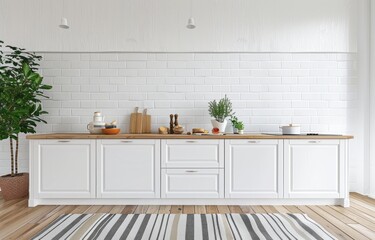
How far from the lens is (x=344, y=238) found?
2469 millimetres

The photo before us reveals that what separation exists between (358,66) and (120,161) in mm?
3696

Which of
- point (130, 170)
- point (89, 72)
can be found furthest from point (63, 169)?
point (89, 72)

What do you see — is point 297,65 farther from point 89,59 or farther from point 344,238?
point 89,59

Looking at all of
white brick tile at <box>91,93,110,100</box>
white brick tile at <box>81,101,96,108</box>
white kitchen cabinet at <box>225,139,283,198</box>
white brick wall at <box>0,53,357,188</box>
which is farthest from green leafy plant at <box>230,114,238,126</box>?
white brick tile at <box>81,101,96,108</box>

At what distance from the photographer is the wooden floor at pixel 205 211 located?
2648 mm

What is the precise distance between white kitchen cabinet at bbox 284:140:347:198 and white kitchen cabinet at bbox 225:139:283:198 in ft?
0.42

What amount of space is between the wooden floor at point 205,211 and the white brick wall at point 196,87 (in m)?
1.06

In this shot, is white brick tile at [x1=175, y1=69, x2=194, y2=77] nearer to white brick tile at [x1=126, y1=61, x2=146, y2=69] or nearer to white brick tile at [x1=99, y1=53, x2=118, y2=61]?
white brick tile at [x1=126, y1=61, x2=146, y2=69]

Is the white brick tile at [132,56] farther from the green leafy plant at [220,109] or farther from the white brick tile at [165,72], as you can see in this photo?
the green leafy plant at [220,109]

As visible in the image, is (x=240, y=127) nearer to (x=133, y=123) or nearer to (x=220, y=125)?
(x=220, y=125)

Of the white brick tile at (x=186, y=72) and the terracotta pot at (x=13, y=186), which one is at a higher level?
the white brick tile at (x=186, y=72)

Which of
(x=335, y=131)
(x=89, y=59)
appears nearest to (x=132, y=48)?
(x=89, y=59)

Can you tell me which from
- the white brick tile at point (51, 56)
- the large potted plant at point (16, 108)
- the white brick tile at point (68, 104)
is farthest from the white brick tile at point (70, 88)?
the white brick tile at point (51, 56)

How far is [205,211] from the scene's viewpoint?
10.3ft
